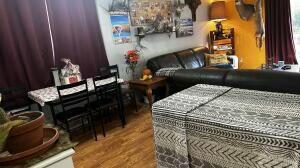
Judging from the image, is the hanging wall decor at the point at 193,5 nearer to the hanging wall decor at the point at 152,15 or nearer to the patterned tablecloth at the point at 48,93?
the hanging wall decor at the point at 152,15

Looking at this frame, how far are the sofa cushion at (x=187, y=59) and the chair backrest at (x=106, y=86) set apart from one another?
2.00 m

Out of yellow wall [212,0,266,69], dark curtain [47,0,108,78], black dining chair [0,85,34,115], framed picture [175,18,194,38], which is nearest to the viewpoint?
black dining chair [0,85,34,115]

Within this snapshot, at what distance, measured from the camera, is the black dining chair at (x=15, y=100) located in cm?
297

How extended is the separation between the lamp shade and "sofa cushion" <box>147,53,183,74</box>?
187cm

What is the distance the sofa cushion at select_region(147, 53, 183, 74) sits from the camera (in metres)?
4.39

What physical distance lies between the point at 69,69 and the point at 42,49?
18.5 inches

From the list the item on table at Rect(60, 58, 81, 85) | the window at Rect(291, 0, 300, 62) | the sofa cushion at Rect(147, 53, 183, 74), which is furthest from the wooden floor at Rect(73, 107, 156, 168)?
the window at Rect(291, 0, 300, 62)

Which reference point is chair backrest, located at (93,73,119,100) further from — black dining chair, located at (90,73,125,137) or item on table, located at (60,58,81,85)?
item on table, located at (60,58,81,85)

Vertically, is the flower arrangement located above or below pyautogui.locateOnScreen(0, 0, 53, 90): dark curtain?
below

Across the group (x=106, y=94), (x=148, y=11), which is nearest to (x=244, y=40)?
(x=148, y=11)

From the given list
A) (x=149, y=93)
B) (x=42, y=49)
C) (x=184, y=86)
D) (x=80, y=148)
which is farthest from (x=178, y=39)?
(x=80, y=148)

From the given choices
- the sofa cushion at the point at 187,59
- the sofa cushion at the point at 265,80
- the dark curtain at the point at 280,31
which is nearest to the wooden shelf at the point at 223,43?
the dark curtain at the point at 280,31

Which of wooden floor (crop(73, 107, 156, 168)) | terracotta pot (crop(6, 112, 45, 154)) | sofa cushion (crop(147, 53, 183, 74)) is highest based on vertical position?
terracotta pot (crop(6, 112, 45, 154))

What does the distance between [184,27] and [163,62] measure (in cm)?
138
